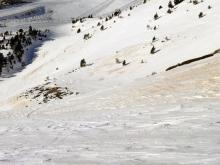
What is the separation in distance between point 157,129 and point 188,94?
5621 mm

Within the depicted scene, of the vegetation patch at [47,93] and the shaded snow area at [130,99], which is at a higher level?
the shaded snow area at [130,99]

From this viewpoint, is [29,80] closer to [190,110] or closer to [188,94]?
[188,94]

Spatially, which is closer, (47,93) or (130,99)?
(130,99)

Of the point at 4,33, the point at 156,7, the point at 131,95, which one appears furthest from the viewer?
the point at 4,33

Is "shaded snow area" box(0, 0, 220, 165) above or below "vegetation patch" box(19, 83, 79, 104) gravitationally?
above

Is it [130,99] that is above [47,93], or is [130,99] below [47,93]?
above

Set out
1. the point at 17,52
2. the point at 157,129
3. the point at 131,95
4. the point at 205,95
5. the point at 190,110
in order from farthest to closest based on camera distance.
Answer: the point at 17,52 → the point at 131,95 → the point at 205,95 → the point at 190,110 → the point at 157,129

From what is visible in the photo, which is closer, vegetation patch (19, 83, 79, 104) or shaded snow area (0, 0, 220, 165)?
shaded snow area (0, 0, 220, 165)

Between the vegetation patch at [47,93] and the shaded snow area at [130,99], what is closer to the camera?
the shaded snow area at [130,99]

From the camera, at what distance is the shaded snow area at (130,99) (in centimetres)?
815

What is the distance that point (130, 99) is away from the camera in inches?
693

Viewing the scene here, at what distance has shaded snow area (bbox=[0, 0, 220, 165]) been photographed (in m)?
8.15

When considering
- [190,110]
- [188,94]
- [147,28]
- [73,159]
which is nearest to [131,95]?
[188,94]

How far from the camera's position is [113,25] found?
44344 mm
